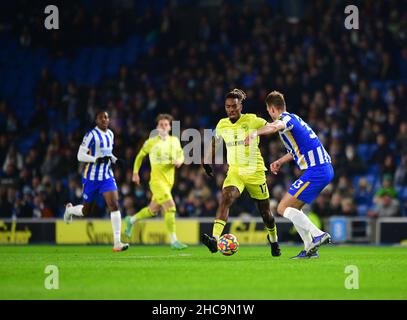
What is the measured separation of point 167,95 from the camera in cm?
2434

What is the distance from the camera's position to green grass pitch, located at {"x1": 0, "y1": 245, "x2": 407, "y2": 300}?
8438mm

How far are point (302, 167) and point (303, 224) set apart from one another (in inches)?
35.9

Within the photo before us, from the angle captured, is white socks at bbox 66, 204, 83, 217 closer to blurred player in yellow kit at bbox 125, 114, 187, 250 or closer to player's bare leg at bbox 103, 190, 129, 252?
player's bare leg at bbox 103, 190, 129, 252

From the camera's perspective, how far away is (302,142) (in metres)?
12.1

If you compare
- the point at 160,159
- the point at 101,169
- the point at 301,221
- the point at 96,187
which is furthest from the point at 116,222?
the point at 301,221

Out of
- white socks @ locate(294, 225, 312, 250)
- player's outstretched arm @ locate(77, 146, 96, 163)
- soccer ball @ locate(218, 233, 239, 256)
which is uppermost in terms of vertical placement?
player's outstretched arm @ locate(77, 146, 96, 163)

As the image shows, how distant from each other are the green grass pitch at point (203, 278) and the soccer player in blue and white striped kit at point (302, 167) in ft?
1.38

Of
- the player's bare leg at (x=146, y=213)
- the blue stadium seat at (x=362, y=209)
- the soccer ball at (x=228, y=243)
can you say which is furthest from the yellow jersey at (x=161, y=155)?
the blue stadium seat at (x=362, y=209)

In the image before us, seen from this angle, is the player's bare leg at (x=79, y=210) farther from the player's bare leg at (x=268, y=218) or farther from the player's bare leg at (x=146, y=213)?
the player's bare leg at (x=268, y=218)

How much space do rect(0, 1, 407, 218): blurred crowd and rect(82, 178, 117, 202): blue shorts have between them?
5992mm

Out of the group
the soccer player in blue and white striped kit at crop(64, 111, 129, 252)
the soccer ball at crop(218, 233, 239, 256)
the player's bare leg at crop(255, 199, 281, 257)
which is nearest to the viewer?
the soccer ball at crop(218, 233, 239, 256)

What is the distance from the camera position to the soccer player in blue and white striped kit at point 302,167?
11891mm

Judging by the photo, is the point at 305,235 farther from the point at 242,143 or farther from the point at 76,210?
the point at 76,210

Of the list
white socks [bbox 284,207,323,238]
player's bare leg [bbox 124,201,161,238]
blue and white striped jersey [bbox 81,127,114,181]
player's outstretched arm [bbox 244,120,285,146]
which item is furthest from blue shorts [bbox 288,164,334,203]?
player's bare leg [bbox 124,201,161,238]
